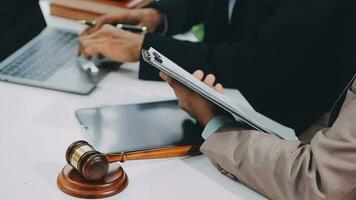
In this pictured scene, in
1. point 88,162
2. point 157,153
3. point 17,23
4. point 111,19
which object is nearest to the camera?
point 88,162

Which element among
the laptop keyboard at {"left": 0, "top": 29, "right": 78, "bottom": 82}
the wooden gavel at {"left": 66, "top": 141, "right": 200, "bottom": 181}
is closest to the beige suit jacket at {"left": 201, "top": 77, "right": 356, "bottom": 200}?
the wooden gavel at {"left": 66, "top": 141, "right": 200, "bottom": 181}

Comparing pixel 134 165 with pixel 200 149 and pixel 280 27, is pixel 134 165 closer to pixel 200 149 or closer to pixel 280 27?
pixel 200 149

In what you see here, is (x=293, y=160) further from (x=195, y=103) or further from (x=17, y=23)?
(x=17, y=23)

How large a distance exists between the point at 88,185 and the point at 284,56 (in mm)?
603

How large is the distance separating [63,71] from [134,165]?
0.41 metres

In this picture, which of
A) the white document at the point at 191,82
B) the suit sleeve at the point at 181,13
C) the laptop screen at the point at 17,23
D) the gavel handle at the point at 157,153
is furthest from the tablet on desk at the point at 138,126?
the suit sleeve at the point at 181,13

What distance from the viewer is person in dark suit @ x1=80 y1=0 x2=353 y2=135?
1.22 metres

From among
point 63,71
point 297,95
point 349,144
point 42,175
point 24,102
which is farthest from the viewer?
point 297,95

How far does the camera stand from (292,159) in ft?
2.85

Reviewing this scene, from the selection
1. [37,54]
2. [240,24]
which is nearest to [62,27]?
[37,54]

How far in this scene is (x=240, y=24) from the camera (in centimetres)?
153

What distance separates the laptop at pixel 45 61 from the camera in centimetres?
121

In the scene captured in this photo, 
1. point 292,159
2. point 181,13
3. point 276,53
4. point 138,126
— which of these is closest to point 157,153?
point 138,126

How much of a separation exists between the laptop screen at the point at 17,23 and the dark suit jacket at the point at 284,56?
34 cm
